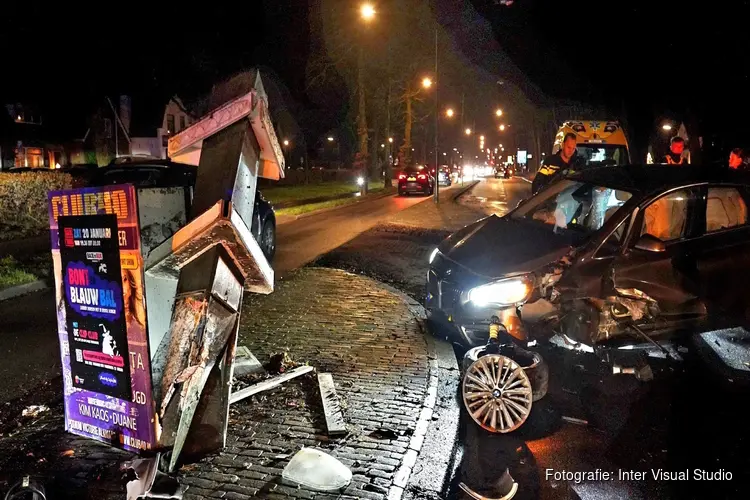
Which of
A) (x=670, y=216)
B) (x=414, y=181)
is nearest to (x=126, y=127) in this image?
(x=414, y=181)

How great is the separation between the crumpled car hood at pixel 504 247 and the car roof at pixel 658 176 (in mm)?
813

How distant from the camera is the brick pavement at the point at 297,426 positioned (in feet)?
11.9

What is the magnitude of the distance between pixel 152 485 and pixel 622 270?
4.42 meters

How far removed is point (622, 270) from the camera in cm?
557

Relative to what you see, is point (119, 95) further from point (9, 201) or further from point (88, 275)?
point (88, 275)

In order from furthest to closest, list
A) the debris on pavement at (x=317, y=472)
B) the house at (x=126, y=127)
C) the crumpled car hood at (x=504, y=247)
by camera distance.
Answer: the house at (x=126, y=127)
the crumpled car hood at (x=504, y=247)
the debris on pavement at (x=317, y=472)

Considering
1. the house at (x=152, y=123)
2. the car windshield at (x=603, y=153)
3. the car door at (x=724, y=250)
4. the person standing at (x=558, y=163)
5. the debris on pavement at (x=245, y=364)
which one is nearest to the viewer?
the debris on pavement at (x=245, y=364)

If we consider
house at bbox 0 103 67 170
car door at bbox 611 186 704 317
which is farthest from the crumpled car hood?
house at bbox 0 103 67 170

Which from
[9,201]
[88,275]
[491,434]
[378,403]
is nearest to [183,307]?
[88,275]

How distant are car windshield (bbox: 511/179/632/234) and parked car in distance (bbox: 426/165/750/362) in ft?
0.12

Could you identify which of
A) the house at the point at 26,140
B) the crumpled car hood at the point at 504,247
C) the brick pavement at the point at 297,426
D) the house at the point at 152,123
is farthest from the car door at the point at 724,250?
the house at the point at 152,123

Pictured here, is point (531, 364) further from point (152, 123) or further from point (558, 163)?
point (152, 123)

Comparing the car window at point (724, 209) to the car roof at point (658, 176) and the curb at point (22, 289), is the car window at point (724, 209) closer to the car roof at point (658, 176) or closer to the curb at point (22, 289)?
the car roof at point (658, 176)

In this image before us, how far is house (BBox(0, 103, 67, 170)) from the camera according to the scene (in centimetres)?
4653
